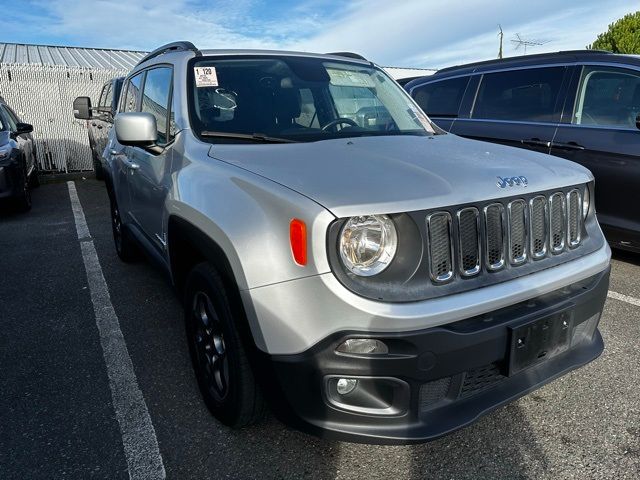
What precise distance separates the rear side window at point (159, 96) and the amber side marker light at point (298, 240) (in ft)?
4.87

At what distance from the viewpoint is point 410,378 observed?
1.82 metres

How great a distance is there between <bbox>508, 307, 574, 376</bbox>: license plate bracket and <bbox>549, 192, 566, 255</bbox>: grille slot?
31 centimetres

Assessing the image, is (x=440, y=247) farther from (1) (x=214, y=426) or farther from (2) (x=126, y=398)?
(2) (x=126, y=398)

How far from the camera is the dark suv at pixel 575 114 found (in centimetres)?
438

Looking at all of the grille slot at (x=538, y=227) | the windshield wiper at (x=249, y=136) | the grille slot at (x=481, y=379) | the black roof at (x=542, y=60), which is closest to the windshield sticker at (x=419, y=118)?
the windshield wiper at (x=249, y=136)

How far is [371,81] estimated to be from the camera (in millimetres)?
3582

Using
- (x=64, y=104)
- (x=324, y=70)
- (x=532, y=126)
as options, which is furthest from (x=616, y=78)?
(x=64, y=104)

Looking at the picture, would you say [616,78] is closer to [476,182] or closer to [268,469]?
[476,182]

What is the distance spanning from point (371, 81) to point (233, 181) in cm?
178

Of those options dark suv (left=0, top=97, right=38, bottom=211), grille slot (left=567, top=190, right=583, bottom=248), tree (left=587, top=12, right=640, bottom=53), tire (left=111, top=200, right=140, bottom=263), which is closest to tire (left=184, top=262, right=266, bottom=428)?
grille slot (left=567, top=190, right=583, bottom=248)

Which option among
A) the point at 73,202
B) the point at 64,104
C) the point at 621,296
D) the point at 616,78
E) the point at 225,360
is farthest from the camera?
the point at 64,104

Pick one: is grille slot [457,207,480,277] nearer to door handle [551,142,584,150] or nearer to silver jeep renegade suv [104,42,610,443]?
silver jeep renegade suv [104,42,610,443]

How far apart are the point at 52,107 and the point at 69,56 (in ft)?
29.2

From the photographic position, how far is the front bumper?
1787mm
